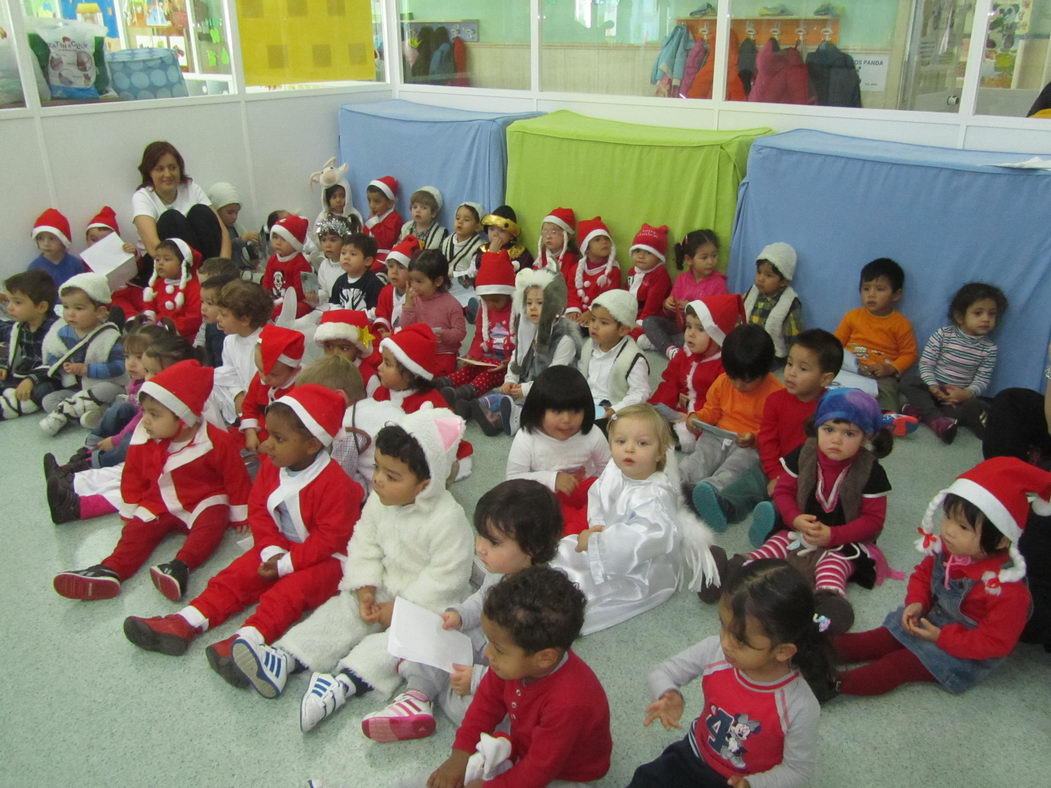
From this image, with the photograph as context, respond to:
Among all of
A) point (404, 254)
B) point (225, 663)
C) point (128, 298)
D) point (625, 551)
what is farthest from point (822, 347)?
point (128, 298)

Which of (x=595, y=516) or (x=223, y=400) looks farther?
(x=223, y=400)

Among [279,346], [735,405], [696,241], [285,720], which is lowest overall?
[285,720]

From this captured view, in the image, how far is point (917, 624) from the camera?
2.19 metres

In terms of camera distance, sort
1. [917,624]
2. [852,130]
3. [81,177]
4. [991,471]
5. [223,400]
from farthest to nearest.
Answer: [81,177] → [852,130] → [223,400] → [917,624] → [991,471]

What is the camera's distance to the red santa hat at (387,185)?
232 inches

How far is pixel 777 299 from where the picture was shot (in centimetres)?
425

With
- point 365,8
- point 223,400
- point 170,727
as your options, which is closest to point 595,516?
point 170,727

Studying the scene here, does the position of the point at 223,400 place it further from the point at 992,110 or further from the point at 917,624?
the point at 992,110

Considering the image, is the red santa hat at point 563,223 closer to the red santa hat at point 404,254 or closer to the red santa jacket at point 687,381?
the red santa hat at point 404,254

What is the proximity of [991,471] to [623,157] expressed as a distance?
329 cm

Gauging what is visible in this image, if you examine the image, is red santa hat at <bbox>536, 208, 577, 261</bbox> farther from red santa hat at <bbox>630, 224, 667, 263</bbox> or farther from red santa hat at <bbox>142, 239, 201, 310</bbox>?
red santa hat at <bbox>142, 239, 201, 310</bbox>

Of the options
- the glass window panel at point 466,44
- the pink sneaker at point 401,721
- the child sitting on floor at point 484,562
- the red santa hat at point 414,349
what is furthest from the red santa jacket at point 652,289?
the pink sneaker at point 401,721

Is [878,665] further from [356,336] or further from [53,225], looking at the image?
[53,225]

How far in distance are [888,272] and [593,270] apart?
161 centimetres
